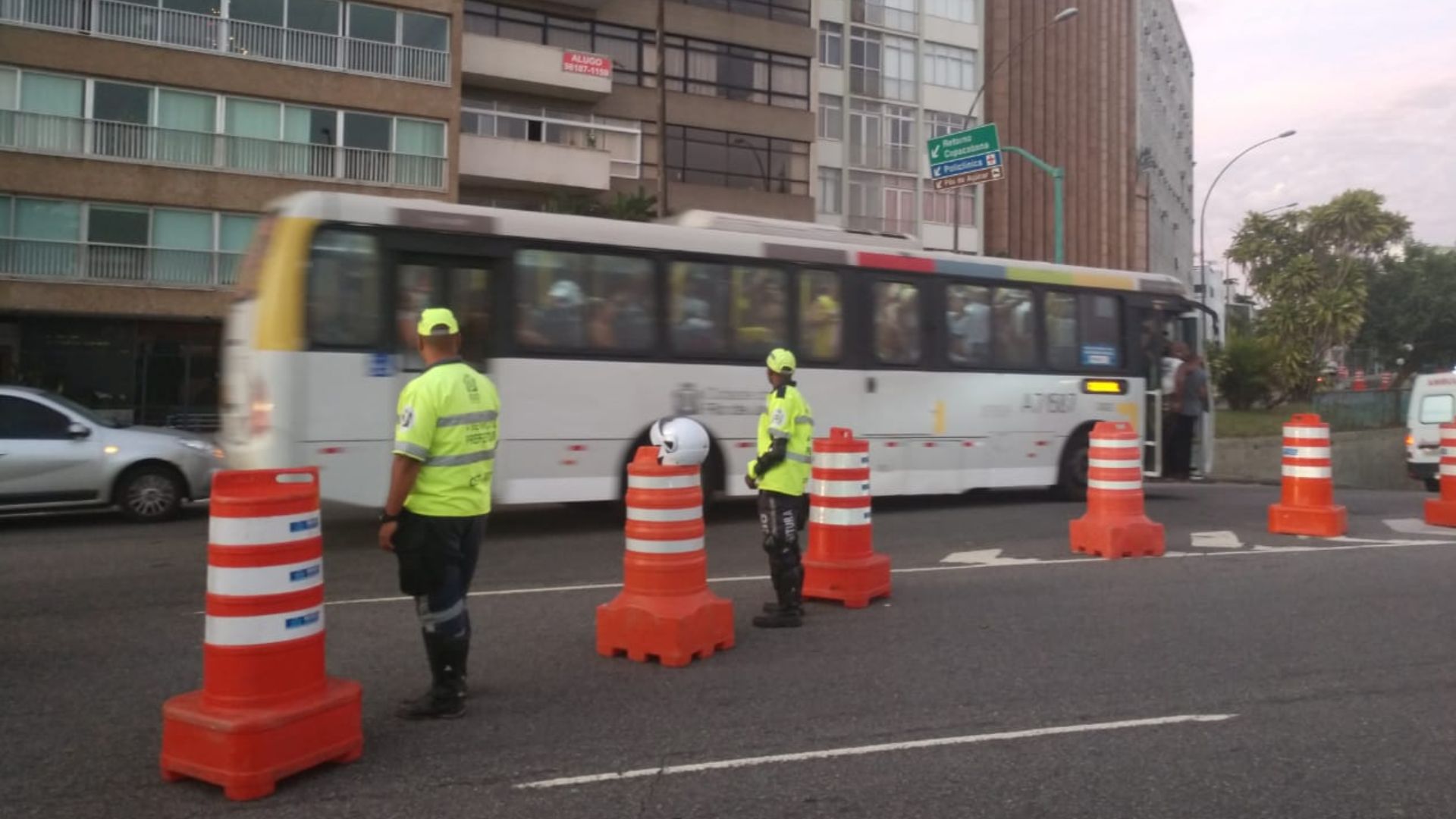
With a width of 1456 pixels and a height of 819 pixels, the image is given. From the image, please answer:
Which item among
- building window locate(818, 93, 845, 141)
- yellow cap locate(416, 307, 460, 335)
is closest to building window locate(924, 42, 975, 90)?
building window locate(818, 93, 845, 141)

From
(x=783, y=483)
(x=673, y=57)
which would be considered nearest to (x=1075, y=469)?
(x=783, y=483)

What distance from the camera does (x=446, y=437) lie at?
5.03 m

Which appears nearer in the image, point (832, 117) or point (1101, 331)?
point (1101, 331)

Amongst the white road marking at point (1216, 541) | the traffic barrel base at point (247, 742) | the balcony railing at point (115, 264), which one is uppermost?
the balcony railing at point (115, 264)

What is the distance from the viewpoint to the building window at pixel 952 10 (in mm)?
45875

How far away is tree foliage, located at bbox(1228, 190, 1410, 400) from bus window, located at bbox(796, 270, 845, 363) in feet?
97.7

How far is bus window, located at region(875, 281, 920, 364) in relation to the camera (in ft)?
44.8

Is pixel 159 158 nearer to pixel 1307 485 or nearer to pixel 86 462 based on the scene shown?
pixel 86 462

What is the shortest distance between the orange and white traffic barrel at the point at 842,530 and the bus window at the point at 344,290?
4.79 m

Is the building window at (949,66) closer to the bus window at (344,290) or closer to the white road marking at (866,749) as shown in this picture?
the bus window at (344,290)

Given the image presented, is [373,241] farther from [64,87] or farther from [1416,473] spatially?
[64,87]

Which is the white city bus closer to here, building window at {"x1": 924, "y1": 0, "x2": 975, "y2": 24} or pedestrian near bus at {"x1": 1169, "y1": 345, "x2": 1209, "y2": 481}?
pedestrian near bus at {"x1": 1169, "y1": 345, "x2": 1209, "y2": 481}

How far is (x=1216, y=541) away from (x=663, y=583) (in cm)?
734

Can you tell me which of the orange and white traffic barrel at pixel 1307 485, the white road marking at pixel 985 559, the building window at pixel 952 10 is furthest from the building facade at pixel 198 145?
the orange and white traffic barrel at pixel 1307 485
